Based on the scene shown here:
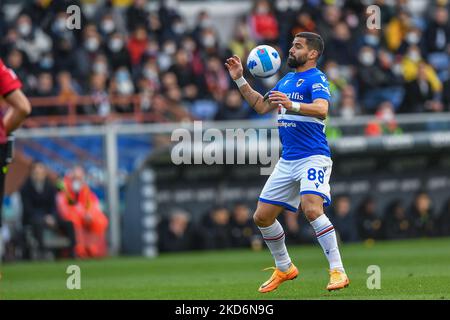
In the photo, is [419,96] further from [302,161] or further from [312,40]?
[302,161]

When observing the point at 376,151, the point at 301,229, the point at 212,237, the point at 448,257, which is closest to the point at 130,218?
the point at 212,237

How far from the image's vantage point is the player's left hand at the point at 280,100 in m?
10.8

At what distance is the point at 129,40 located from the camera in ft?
81.5

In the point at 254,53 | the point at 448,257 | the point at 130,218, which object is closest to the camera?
the point at 254,53

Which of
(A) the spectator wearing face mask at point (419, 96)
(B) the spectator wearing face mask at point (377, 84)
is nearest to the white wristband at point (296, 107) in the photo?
(A) the spectator wearing face mask at point (419, 96)

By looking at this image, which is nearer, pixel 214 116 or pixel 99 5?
pixel 214 116

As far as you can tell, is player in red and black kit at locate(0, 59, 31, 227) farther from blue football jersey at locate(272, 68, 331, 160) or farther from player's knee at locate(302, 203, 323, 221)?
player's knee at locate(302, 203, 323, 221)

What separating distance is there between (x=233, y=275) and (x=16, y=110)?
641 centimetres

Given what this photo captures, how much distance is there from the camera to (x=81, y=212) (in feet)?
70.2

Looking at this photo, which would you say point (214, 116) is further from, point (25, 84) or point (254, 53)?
point (254, 53)

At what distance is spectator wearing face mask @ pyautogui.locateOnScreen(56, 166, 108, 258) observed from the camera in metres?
21.4

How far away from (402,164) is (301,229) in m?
2.86
